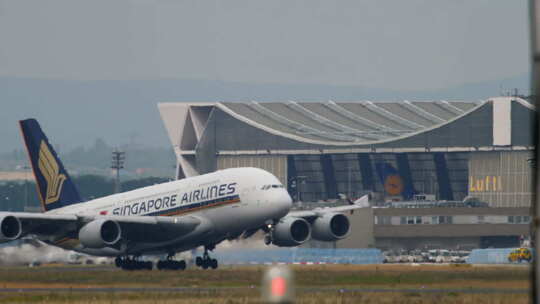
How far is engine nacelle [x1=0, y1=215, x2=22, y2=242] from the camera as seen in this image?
57938 mm

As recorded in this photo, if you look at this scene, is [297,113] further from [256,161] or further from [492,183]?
[492,183]

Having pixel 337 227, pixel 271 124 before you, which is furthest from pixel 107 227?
pixel 271 124

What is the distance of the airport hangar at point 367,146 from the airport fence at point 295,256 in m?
56.7

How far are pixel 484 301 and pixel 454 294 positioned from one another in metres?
3.56

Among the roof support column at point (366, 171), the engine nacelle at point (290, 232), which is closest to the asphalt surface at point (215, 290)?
the engine nacelle at point (290, 232)

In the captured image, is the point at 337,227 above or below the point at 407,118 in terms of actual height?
below

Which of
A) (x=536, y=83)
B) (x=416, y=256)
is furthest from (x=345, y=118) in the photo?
(x=536, y=83)

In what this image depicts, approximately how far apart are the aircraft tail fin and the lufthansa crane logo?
83.0m

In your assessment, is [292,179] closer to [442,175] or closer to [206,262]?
[442,175]

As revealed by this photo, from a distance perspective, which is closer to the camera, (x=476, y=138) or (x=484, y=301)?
(x=484, y=301)

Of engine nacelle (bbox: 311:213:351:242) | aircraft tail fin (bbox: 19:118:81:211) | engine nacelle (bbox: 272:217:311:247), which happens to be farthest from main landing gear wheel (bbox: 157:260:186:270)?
aircraft tail fin (bbox: 19:118:81:211)

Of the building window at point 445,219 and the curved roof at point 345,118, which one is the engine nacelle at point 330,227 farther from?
the curved roof at point 345,118

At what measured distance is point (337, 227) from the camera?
6762 centimetres

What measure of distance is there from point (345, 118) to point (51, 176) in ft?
378
